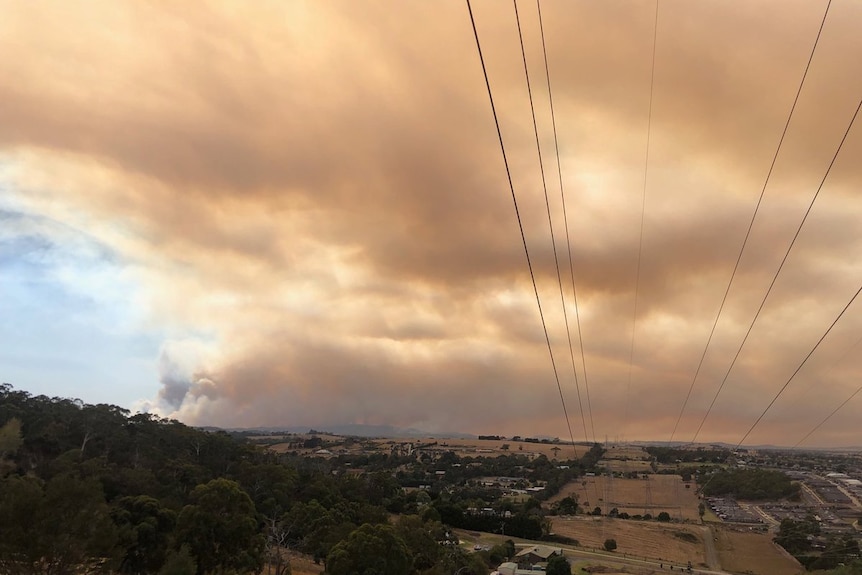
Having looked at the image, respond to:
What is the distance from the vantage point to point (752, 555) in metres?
89.9

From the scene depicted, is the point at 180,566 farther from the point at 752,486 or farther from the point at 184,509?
the point at 752,486

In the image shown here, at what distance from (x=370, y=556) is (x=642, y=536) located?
8137cm

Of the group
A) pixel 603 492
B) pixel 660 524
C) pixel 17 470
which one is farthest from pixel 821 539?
pixel 17 470

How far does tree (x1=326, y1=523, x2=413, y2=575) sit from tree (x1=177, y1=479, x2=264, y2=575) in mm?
6222

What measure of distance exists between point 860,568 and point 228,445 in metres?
81.0

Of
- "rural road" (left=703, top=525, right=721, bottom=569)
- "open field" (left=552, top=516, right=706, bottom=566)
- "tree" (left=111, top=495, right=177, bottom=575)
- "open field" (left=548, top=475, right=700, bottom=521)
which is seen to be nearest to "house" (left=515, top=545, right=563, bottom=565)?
"open field" (left=552, top=516, right=706, bottom=566)

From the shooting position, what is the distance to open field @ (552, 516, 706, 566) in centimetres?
9206

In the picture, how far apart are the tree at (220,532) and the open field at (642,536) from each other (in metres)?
68.8

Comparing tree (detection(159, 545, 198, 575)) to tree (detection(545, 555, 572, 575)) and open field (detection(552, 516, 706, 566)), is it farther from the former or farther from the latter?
open field (detection(552, 516, 706, 566))

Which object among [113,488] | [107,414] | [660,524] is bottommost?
[660,524]

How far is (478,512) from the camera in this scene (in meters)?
101

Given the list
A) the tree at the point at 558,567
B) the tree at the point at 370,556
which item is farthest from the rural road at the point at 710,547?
the tree at the point at 370,556

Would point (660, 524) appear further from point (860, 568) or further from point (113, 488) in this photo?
point (113, 488)

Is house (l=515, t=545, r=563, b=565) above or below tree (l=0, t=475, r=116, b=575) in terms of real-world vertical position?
below
